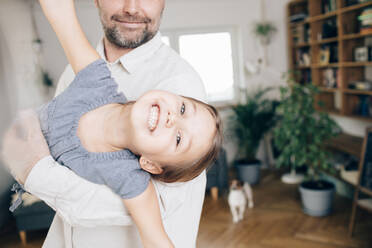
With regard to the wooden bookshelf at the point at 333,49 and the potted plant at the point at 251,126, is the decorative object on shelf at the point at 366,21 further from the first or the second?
the potted plant at the point at 251,126

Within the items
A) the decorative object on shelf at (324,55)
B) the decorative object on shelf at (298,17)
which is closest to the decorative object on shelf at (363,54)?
the decorative object on shelf at (324,55)

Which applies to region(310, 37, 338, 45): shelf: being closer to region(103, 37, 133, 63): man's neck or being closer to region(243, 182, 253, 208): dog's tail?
region(243, 182, 253, 208): dog's tail

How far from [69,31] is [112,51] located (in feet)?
1.00

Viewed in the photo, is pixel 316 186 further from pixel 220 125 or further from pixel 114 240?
pixel 114 240

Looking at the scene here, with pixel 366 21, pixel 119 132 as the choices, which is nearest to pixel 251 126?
pixel 366 21

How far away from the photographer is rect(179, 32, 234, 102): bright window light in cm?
420

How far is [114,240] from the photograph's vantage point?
728mm

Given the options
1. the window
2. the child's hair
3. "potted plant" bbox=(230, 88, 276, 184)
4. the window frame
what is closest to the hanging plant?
the window frame

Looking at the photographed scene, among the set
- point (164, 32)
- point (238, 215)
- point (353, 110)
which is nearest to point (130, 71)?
point (238, 215)

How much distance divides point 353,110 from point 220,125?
3.01 m

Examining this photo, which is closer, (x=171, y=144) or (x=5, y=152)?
(x=5, y=152)

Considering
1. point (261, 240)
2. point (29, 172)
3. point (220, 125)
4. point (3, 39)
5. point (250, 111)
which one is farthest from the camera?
point (250, 111)

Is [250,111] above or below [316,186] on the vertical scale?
above

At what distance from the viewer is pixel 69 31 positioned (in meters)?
0.57
